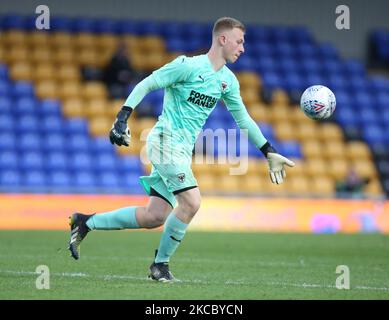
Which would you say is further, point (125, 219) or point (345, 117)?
point (345, 117)

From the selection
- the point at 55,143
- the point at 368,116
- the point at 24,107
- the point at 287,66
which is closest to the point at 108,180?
the point at 55,143

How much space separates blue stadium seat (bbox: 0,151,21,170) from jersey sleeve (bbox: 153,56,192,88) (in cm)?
1162

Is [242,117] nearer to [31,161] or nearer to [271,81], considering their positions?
[31,161]

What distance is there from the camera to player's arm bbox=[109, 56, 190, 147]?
7.73 m

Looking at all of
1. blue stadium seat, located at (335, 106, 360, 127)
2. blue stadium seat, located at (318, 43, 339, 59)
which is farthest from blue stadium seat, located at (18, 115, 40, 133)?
blue stadium seat, located at (318, 43, 339, 59)

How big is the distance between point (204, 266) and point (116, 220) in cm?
188

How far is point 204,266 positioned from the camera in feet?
32.8

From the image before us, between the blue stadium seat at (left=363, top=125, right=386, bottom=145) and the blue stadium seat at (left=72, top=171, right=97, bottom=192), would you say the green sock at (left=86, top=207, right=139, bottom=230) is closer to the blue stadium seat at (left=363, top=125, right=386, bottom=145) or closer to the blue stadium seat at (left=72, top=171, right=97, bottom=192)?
the blue stadium seat at (left=72, top=171, right=97, bottom=192)

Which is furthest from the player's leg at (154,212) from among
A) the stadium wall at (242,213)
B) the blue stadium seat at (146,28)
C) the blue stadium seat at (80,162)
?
the blue stadium seat at (146,28)

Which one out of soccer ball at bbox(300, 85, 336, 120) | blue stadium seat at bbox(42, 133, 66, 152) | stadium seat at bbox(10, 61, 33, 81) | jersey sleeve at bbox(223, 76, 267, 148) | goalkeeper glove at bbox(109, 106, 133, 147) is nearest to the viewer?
goalkeeper glove at bbox(109, 106, 133, 147)

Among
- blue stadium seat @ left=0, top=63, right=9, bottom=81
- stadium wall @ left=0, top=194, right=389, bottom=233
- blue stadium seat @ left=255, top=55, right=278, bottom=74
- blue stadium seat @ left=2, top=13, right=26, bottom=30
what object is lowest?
stadium wall @ left=0, top=194, right=389, bottom=233

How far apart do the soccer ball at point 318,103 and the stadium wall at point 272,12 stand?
605 inches

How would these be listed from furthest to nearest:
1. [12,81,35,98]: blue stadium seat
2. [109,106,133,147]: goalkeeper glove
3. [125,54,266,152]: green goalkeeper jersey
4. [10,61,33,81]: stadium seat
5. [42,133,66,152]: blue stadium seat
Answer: [10,61,33,81]: stadium seat, [12,81,35,98]: blue stadium seat, [42,133,66,152]: blue stadium seat, [125,54,266,152]: green goalkeeper jersey, [109,106,133,147]: goalkeeper glove

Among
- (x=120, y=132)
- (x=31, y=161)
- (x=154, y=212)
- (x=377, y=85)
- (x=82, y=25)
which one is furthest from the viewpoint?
(x=377, y=85)
